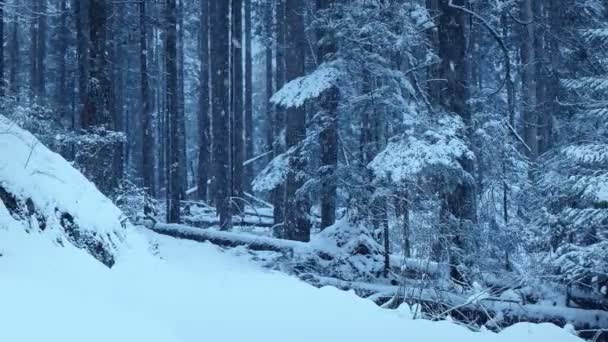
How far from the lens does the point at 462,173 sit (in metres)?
8.74

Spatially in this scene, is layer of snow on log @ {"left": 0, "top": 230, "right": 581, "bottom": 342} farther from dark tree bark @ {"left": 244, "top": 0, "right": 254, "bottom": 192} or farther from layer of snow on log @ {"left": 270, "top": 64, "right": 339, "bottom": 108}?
dark tree bark @ {"left": 244, "top": 0, "right": 254, "bottom": 192}

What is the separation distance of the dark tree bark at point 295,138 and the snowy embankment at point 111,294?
4738 mm

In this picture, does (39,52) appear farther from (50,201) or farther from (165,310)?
(165,310)

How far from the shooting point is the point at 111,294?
176 inches

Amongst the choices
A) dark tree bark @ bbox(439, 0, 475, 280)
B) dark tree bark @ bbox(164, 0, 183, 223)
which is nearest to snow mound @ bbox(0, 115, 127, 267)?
dark tree bark @ bbox(439, 0, 475, 280)

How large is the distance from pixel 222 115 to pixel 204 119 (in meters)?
4.20

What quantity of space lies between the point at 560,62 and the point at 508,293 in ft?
31.9

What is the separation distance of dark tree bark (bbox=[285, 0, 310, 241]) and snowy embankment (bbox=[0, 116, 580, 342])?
187 inches

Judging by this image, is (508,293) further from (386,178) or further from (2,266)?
(2,266)

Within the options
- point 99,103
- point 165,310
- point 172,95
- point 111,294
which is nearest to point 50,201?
point 111,294

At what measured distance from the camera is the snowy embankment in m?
3.51

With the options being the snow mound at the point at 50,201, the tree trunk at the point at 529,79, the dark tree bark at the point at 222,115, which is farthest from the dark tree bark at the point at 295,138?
the tree trunk at the point at 529,79

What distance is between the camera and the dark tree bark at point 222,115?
14016 millimetres

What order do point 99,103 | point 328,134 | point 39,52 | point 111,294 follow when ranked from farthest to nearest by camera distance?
1. point 39,52
2. point 328,134
3. point 99,103
4. point 111,294
